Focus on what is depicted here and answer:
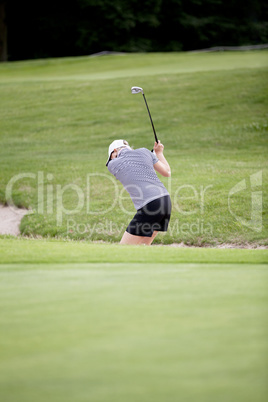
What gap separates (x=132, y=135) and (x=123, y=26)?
26141 mm

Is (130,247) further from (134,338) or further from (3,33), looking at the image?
(3,33)

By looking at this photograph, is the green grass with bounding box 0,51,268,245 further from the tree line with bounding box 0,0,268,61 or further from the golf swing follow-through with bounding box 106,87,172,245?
the tree line with bounding box 0,0,268,61

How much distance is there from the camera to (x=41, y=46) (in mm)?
46375

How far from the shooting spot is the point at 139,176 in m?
7.33

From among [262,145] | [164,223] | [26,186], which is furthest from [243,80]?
[164,223]

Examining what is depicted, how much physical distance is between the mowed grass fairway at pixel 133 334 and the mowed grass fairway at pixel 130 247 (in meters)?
0.01

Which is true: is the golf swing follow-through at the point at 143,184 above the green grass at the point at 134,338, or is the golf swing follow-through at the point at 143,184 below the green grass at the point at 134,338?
below

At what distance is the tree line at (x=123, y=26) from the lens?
42.4 meters

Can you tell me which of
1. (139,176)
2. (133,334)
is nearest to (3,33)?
(139,176)

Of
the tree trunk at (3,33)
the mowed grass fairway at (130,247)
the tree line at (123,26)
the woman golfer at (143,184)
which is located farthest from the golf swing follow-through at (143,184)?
the tree trunk at (3,33)

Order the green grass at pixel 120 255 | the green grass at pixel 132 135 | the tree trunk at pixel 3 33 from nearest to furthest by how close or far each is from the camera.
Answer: the green grass at pixel 120 255
the green grass at pixel 132 135
the tree trunk at pixel 3 33

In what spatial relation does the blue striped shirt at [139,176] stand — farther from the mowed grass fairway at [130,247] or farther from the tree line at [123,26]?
the tree line at [123,26]

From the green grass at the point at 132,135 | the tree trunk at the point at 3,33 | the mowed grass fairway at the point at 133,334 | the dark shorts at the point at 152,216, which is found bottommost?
the tree trunk at the point at 3,33

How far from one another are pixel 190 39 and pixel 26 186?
35.1m
